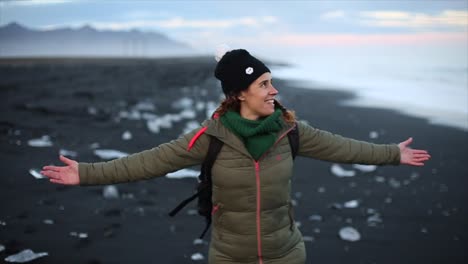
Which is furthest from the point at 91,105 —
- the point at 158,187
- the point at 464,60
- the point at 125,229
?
the point at 464,60

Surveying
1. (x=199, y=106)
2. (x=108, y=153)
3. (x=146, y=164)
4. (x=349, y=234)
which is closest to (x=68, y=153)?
(x=108, y=153)

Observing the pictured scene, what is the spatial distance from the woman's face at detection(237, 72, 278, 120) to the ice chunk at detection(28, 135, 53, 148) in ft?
26.4

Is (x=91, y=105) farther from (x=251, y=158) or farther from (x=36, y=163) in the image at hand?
(x=251, y=158)

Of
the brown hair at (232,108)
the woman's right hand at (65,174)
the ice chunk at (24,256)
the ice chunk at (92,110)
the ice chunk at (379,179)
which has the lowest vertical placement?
the ice chunk at (92,110)

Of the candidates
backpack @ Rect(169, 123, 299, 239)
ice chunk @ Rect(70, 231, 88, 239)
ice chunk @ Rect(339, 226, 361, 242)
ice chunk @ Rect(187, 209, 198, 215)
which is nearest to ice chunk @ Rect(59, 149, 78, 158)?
ice chunk @ Rect(187, 209, 198, 215)

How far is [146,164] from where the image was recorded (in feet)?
10.8

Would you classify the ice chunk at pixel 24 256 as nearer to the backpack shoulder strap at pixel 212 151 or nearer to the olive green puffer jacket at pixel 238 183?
the olive green puffer jacket at pixel 238 183

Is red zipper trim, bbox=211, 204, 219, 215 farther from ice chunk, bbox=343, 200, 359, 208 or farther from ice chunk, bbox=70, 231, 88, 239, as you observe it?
ice chunk, bbox=343, 200, 359, 208

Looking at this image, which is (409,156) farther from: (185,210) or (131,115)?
(131,115)

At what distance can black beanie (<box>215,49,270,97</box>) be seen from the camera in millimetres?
3250

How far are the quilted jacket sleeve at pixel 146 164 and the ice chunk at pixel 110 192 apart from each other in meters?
3.88

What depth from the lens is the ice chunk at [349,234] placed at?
18.8 ft

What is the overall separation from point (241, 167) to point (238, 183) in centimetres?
11

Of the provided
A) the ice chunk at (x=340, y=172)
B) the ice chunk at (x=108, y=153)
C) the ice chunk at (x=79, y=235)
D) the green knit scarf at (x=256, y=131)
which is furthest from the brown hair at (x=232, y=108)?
the ice chunk at (x=108, y=153)
